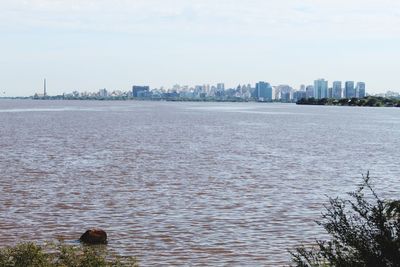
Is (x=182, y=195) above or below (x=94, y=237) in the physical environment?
below

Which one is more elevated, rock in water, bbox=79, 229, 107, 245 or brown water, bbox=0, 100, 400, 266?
rock in water, bbox=79, 229, 107, 245

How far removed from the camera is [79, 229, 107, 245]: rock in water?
87.1ft

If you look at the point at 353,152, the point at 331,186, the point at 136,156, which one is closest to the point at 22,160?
the point at 136,156

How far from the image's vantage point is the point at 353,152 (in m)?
78.6

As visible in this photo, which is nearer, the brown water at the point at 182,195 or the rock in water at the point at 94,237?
the rock in water at the point at 94,237

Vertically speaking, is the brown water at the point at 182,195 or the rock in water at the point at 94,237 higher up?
the rock in water at the point at 94,237

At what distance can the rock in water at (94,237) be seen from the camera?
26.6 metres

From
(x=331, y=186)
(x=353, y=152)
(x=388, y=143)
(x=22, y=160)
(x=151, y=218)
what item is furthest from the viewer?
(x=388, y=143)

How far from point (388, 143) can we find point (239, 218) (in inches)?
2692

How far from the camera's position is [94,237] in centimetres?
2669

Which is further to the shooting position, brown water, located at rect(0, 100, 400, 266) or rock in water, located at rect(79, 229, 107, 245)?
brown water, located at rect(0, 100, 400, 266)

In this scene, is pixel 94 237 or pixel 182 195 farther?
pixel 182 195

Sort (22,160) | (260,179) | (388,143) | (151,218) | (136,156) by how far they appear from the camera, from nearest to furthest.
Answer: (151,218), (260,179), (22,160), (136,156), (388,143)

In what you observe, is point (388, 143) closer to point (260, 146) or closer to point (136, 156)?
point (260, 146)
